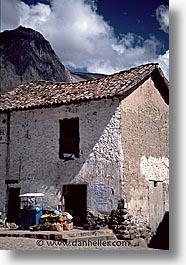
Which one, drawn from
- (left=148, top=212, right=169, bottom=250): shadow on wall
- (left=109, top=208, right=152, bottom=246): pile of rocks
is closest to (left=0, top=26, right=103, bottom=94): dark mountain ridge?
(left=109, top=208, right=152, bottom=246): pile of rocks

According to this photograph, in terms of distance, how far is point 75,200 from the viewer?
7.59 meters

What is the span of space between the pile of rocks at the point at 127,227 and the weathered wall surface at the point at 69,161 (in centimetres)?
18

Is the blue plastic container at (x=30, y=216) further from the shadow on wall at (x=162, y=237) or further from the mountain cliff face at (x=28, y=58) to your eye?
the mountain cliff face at (x=28, y=58)

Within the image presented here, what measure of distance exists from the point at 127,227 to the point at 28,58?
2619mm

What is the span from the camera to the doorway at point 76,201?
24.2 feet

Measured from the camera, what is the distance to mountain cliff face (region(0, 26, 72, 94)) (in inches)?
249

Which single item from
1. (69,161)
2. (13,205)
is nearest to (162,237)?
(69,161)

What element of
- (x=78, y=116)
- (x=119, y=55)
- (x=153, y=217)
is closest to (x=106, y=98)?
(x=78, y=116)

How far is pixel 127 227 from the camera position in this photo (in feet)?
22.4

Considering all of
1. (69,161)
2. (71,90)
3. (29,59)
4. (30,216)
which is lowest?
(30,216)

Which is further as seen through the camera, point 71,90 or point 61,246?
point 71,90

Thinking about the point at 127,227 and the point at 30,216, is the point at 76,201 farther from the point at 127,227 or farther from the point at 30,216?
the point at 127,227

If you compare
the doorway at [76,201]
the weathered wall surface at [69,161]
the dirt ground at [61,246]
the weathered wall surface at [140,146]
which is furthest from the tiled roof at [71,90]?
the dirt ground at [61,246]

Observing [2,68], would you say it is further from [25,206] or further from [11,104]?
[25,206]
